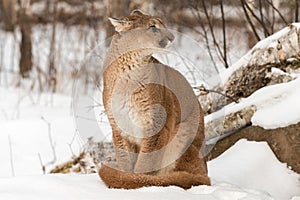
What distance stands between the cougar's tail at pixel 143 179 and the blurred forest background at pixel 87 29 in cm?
266

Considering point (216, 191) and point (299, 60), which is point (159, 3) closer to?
point (299, 60)

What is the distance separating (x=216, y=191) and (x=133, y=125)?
1.95 ft

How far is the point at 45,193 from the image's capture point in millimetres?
2855

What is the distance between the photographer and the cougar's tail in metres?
3.12

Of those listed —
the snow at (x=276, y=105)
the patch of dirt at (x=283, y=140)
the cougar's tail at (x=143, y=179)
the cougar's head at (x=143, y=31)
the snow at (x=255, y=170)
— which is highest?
the cougar's head at (x=143, y=31)

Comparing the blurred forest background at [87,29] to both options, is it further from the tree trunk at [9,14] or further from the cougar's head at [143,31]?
the cougar's head at [143,31]

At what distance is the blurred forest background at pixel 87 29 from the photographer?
6701 mm

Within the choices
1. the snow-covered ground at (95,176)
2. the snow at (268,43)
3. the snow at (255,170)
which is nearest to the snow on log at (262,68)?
the snow at (268,43)

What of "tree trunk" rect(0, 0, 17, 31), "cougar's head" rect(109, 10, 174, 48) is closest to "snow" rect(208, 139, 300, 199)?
"cougar's head" rect(109, 10, 174, 48)

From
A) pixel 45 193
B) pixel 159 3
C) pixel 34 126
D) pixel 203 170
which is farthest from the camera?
pixel 159 3

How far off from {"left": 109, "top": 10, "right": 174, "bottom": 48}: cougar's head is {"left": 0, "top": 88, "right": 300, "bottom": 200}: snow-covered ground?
2.72 feet

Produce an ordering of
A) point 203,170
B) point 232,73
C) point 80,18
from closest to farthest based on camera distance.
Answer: point 203,170 < point 232,73 < point 80,18

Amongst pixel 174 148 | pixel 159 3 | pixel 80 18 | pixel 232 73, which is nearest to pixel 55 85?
pixel 159 3

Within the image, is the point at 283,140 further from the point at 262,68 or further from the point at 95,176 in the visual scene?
the point at 95,176
